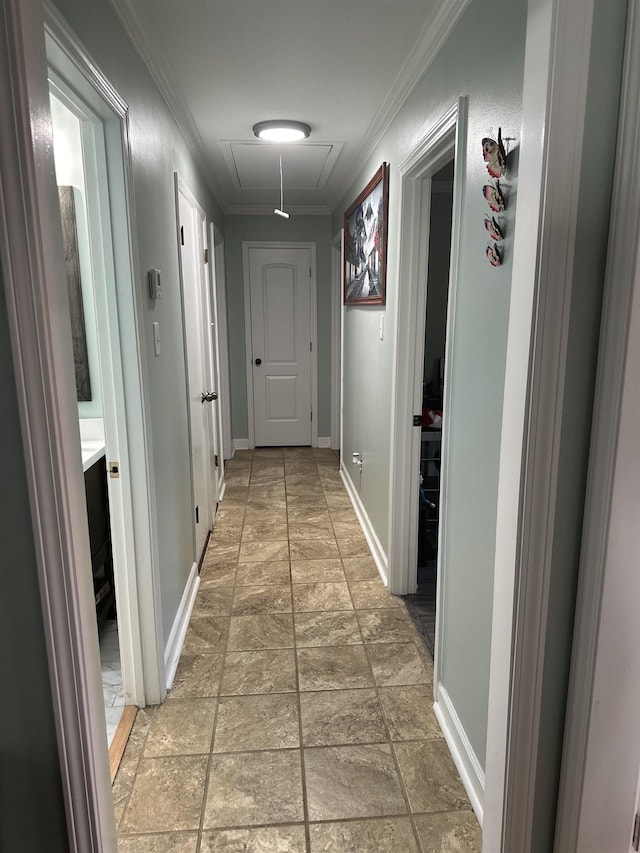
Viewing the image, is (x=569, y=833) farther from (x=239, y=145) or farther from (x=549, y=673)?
(x=239, y=145)

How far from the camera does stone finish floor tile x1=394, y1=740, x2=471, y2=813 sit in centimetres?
164

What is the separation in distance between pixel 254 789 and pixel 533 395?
1460 mm

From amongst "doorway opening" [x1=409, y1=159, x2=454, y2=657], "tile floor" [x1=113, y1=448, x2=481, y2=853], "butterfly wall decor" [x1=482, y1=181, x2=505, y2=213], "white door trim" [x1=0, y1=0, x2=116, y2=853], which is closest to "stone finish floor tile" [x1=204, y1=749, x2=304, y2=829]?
"tile floor" [x1=113, y1=448, x2=481, y2=853]

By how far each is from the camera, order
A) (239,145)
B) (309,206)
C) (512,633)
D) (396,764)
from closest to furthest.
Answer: (512,633)
(396,764)
(239,145)
(309,206)

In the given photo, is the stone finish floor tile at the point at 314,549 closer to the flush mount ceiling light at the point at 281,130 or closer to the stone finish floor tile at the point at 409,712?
the stone finish floor tile at the point at 409,712

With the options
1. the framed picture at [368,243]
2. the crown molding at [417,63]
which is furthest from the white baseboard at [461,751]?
the crown molding at [417,63]

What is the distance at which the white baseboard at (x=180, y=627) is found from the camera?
2173 mm

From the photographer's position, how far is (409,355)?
2.51 metres

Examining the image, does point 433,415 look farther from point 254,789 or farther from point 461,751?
point 254,789

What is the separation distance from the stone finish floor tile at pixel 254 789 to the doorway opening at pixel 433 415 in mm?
869

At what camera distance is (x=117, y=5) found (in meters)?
1.57

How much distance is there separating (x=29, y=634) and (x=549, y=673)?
1.06 metres

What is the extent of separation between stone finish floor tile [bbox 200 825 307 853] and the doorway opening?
102cm

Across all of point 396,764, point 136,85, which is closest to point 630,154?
point 136,85
